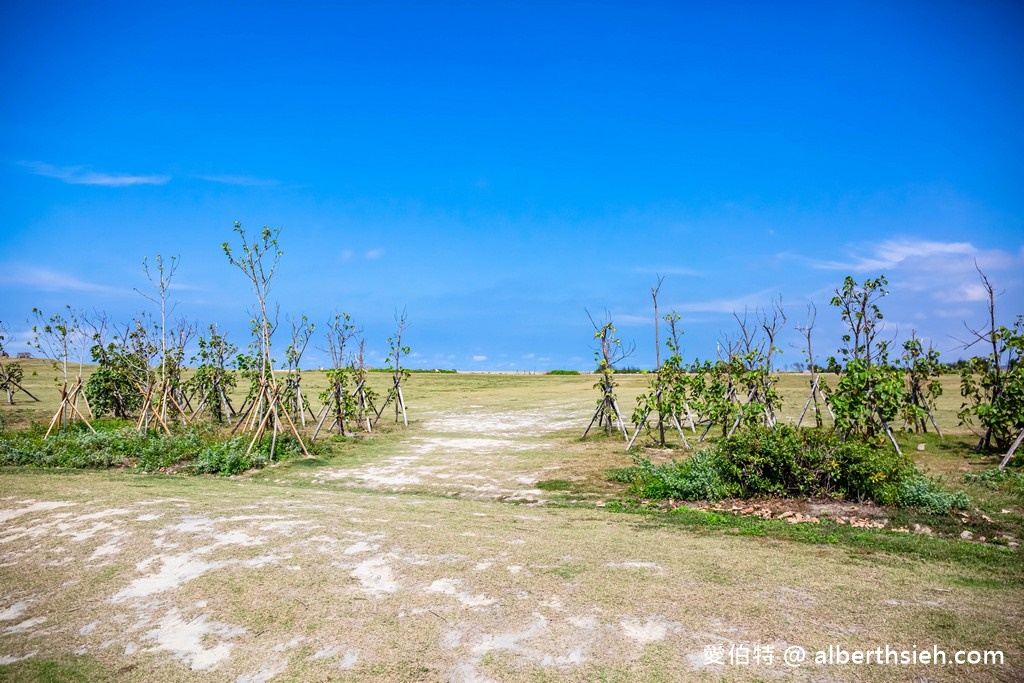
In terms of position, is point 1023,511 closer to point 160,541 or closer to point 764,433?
point 764,433

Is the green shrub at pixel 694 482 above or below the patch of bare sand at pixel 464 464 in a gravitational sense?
above

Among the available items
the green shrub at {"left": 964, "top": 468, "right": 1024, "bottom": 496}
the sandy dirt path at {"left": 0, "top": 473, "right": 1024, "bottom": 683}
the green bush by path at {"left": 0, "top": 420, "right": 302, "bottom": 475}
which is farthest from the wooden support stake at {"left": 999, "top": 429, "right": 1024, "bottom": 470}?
the green bush by path at {"left": 0, "top": 420, "right": 302, "bottom": 475}

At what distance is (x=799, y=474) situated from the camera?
32.9ft

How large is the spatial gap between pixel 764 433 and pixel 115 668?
32.1ft

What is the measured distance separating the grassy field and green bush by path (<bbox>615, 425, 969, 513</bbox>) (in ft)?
1.82

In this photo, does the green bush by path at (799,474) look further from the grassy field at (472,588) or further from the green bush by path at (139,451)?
the green bush by path at (139,451)

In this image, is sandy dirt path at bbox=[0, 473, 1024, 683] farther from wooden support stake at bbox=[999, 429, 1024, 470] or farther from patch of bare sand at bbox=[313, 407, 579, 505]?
wooden support stake at bbox=[999, 429, 1024, 470]

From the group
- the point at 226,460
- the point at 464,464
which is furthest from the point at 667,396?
the point at 226,460

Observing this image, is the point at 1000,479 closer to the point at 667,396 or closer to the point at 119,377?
the point at 667,396

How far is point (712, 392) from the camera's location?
17125mm

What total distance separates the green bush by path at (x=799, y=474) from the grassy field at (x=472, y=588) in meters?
0.55

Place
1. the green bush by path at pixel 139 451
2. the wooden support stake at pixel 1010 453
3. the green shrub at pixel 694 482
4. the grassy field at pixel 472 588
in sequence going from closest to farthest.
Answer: the grassy field at pixel 472 588
the green shrub at pixel 694 482
the wooden support stake at pixel 1010 453
the green bush by path at pixel 139 451

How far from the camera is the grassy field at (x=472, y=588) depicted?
4.82m

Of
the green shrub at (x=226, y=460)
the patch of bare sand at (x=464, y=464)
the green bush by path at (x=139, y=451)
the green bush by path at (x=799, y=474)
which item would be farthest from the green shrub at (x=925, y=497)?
the green bush by path at (x=139, y=451)
